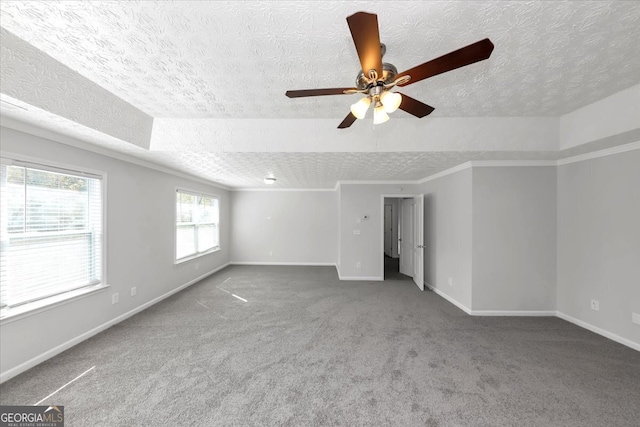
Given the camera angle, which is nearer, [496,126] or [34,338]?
[34,338]

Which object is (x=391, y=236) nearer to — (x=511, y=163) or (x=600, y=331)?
(x=511, y=163)

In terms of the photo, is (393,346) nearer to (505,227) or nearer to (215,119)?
(505,227)

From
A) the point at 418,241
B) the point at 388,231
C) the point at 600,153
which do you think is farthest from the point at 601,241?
the point at 388,231

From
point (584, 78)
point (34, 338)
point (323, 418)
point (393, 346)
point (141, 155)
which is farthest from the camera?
point (141, 155)

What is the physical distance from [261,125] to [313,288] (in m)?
3.31

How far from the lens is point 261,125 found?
2773 mm

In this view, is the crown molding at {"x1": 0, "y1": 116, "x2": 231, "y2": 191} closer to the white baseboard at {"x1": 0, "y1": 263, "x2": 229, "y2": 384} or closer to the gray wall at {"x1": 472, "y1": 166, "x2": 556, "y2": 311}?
the white baseboard at {"x1": 0, "y1": 263, "x2": 229, "y2": 384}

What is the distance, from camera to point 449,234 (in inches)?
158

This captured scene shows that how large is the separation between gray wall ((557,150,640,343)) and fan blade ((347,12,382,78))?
349 cm

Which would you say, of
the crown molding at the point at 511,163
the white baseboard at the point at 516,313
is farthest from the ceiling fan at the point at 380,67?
the white baseboard at the point at 516,313

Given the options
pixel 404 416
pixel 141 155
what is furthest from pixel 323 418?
pixel 141 155

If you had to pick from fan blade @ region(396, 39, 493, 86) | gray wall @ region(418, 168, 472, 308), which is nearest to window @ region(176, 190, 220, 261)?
fan blade @ region(396, 39, 493, 86)

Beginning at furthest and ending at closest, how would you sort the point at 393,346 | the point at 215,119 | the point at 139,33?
the point at 215,119
the point at 393,346
the point at 139,33

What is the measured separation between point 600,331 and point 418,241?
101 inches
